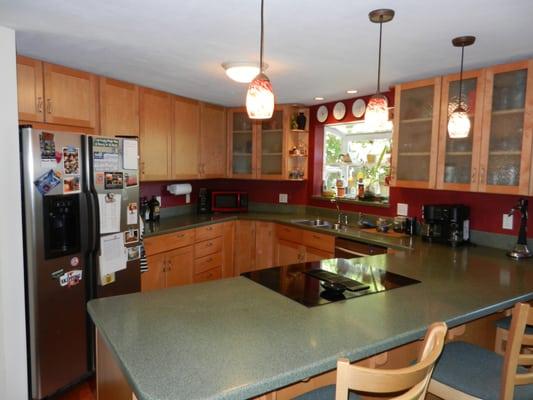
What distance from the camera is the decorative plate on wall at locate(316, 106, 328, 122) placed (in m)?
4.30

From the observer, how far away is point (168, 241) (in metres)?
3.43

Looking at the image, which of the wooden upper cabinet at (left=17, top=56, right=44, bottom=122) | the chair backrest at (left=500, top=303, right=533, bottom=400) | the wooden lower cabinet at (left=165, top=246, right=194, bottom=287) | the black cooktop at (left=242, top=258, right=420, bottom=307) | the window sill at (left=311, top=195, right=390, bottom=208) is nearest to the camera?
the chair backrest at (left=500, top=303, right=533, bottom=400)

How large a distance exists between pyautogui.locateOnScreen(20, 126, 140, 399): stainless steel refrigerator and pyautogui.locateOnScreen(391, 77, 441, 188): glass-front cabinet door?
2.17 meters

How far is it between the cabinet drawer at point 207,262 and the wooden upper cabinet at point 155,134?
3.10 ft

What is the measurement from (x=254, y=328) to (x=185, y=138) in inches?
120

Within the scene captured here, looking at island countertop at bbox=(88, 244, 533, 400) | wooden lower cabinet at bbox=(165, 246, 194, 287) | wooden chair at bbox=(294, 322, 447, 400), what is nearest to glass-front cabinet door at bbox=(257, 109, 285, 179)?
wooden lower cabinet at bbox=(165, 246, 194, 287)

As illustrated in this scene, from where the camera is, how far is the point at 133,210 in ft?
8.96

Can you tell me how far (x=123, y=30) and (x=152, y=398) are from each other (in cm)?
193

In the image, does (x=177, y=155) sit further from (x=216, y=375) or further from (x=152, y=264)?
(x=216, y=375)

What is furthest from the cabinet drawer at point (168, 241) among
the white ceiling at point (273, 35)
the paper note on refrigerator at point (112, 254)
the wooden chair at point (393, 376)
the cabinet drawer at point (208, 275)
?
the wooden chair at point (393, 376)

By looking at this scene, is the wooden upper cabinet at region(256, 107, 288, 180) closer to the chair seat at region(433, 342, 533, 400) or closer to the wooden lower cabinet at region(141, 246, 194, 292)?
the wooden lower cabinet at region(141, 246, 194, 292)

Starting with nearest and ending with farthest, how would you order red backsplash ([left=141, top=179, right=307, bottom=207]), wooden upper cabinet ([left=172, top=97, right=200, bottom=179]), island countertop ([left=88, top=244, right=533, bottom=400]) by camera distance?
island countertop ([left=88, top=244, right=533, bottom=400])
wooden upper cabinet ([left=172, top=97, right=200, bottom=179])
red backsplash ([left=141, top=179, right=307, bottom=207])

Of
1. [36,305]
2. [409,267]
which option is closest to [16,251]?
[36,305]

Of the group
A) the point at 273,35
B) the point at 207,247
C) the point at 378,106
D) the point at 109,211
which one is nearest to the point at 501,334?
the point at 378,106
